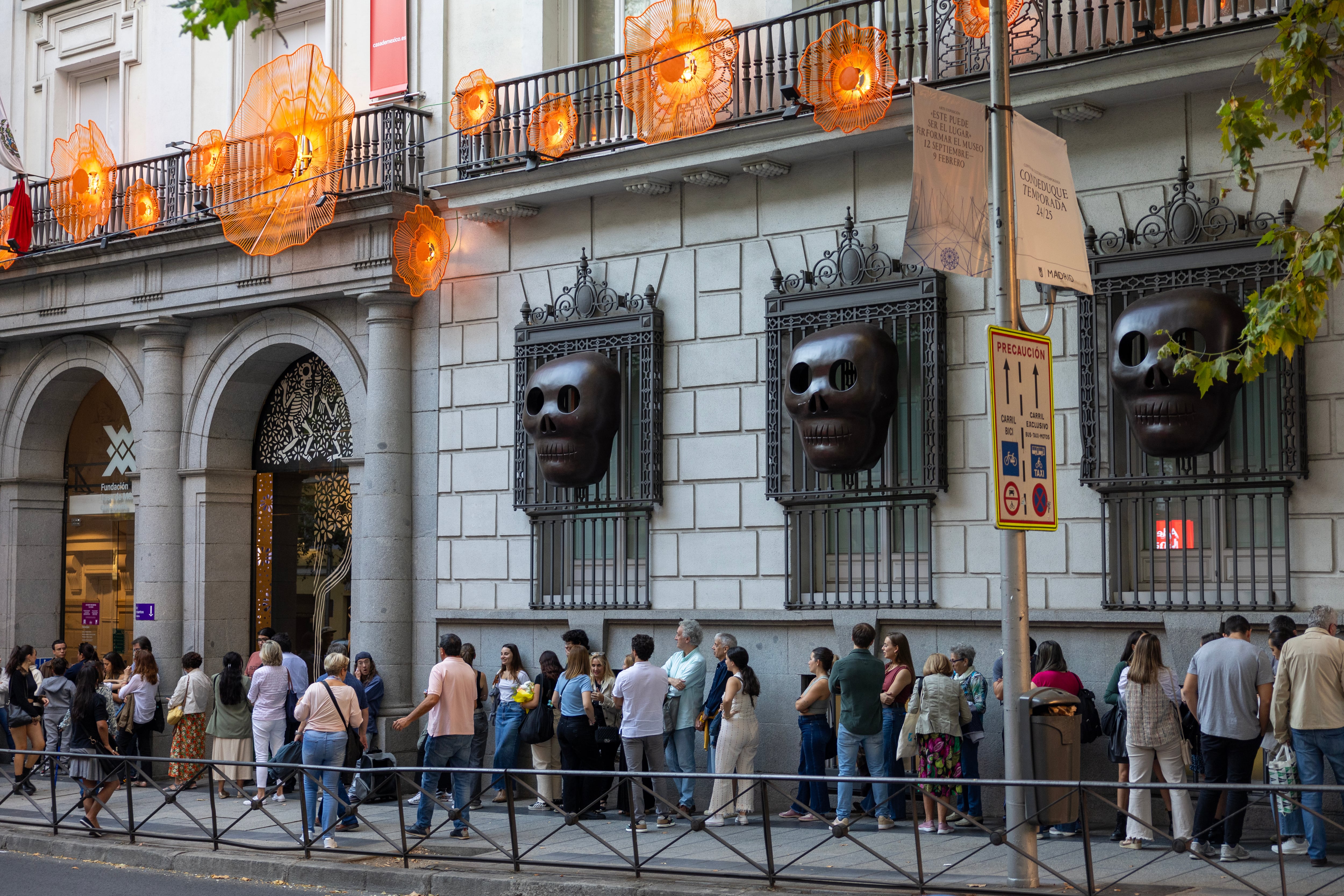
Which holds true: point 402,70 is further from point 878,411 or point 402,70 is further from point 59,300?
point 878,411

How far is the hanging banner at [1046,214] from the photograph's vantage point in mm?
9617

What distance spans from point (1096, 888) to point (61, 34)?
20.2m

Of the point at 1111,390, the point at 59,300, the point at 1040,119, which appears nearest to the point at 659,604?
the point at 1111,390

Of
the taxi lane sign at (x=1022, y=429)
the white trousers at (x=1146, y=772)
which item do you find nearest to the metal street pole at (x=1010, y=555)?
the taxi lane sign at (x=1022, y=429)

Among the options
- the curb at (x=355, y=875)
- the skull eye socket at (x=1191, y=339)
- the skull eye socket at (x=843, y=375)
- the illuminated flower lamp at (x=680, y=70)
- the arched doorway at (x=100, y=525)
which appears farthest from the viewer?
the arched doorway at (x=100, y=525)

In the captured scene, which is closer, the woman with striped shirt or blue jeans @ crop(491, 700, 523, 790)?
blue jeans @ crop(491, 700, 523, 790)

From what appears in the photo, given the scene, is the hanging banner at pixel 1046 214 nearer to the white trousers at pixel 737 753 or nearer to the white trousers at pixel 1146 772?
the white trousers at pixel 1146 772

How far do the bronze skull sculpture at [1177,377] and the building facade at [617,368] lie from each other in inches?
12.3

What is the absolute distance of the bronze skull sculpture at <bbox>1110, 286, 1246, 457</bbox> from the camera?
1247 centimetres

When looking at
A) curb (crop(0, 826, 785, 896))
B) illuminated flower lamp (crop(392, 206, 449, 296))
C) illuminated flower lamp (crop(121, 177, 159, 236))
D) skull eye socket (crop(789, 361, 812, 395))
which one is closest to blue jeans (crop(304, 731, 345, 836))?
curb (crop(0, 826, 785, 896))

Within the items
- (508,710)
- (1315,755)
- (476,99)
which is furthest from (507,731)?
(1315,755)

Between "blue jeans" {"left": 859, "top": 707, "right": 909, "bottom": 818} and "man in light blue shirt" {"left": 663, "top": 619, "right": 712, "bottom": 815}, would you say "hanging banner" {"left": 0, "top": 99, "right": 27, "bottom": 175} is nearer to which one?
"man in light blue shirt" {"left": 663, "top": 619, "right": 712, "bottom": 815}

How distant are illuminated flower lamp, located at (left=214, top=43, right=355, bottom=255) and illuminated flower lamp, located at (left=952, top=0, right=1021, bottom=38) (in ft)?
25.5

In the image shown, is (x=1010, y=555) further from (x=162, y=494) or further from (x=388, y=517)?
(x=162, y=494)
